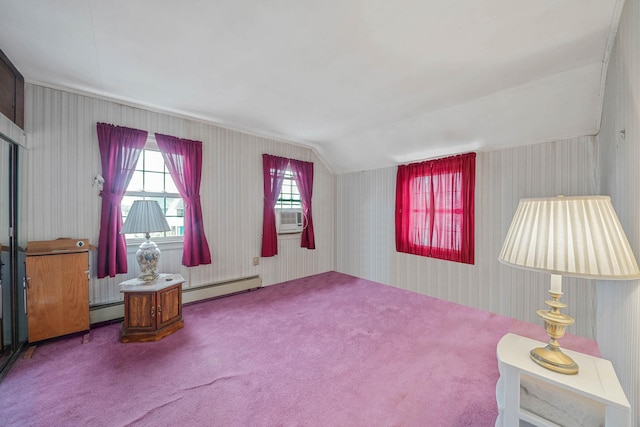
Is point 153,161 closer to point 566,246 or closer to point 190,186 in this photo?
point 190,186

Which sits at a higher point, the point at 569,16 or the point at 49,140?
the point at 569,16

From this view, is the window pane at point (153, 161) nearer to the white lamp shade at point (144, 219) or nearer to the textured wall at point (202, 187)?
the textured wall at point (202, 187)

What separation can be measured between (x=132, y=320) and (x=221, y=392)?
1.29 meters

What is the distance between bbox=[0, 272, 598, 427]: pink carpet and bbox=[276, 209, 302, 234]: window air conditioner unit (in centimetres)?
157

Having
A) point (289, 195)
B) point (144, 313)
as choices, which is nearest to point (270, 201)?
point (289, 195)

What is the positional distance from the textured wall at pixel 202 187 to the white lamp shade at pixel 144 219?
0.62 metres

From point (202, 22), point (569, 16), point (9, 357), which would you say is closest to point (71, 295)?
point (9, 357)

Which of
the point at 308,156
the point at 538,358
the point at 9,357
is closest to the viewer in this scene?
the point at 538,358

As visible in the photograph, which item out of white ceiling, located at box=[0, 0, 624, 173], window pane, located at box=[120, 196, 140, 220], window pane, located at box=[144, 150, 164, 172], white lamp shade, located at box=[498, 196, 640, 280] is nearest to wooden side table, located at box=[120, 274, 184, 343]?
window pane, located at box=[120, 196, 140, 220]

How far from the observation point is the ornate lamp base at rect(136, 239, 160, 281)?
256cm

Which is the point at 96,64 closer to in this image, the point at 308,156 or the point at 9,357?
the point at 9,357

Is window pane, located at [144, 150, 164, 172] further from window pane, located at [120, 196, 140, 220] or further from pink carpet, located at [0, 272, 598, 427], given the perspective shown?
pink carpet, located at [0, 272, 598, 427]

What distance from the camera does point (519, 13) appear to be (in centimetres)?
153

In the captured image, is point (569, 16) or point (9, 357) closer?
point (569, 16)
